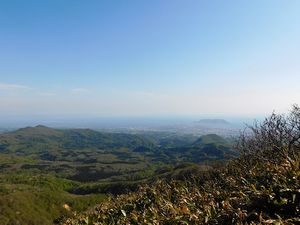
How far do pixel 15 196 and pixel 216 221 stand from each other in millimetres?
97598

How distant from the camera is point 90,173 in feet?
642

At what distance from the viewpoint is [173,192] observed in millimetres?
12305

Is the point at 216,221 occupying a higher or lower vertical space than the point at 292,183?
lower

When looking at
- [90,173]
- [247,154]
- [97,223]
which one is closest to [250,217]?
[97,223]

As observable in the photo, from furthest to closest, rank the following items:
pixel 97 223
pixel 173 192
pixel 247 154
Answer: pixel 247 154, pixel 173 192, pixel 97 223

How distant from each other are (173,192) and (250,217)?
6035mm

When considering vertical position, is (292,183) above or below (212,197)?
above

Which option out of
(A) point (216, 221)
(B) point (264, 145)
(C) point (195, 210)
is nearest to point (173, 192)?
(C) point (195, 210)

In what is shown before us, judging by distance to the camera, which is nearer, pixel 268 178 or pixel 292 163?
pixel 292 163

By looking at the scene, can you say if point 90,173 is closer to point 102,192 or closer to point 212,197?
point 102,192

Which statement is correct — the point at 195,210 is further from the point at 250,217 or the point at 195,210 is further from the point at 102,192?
→ the point at 102,192

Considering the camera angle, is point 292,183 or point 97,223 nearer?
point 292,183

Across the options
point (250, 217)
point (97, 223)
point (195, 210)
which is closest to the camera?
point (250, 217)

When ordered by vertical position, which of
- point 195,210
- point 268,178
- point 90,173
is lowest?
point 90,173
